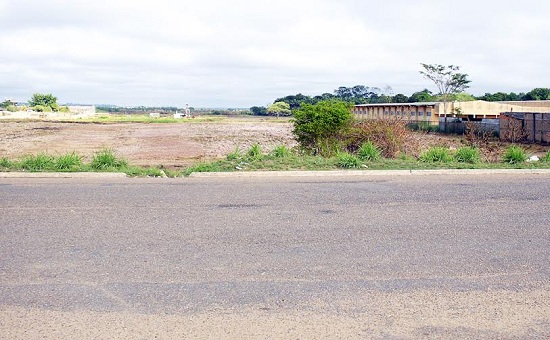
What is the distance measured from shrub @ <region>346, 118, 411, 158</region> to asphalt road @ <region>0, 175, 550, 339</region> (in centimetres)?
664

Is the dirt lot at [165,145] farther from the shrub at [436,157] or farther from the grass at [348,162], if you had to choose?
the grass at [348,162]

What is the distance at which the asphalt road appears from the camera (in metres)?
4.81

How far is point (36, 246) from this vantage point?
7.07 metres

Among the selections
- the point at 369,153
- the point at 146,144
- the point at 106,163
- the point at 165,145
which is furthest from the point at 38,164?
the point at 146,144

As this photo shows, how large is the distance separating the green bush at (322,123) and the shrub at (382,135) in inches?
15.5

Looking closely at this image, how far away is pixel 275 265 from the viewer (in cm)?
631

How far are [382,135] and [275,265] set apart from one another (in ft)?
38.6

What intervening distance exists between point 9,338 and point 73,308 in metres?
0.65

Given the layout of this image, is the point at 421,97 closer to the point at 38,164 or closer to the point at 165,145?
the point at 165,145

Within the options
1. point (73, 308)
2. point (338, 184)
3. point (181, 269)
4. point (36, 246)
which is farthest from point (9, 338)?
point (338, 184)

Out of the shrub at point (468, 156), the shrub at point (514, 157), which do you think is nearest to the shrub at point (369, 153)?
the shrub at point (468, 156)

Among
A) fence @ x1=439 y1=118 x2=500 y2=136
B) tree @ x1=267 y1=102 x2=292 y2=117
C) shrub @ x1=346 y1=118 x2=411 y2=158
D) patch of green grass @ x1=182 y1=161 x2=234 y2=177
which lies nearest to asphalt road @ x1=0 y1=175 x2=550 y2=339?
patch of green grass @ x1=182 y1=161 x2=234 y2=177

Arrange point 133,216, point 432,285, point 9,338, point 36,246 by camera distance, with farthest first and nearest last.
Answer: point 133,216 < point 36,246 < point 432,285 < point 9,338

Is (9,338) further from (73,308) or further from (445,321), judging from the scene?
(445,321)
